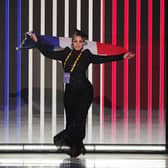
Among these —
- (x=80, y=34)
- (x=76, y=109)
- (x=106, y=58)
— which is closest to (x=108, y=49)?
(x=106, y=58)

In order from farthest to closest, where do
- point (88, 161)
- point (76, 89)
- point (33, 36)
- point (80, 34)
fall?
point (33, 36) → point (80, 34) → point (76, 89) → point (88, 161)

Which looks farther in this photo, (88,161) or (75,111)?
(75,111)

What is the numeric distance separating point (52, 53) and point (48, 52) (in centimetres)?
5

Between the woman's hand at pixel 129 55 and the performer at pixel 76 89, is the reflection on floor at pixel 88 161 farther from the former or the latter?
the woman's hand at pixel 129 55

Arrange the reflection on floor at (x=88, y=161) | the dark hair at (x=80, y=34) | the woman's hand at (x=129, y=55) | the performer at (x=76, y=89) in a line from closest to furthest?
the reflection on floor at (x=88, y=161) → the performer at (x=76, y=89) → the dark hair at (x=80, y=34) → the woman's hand at (x=129, y=55)

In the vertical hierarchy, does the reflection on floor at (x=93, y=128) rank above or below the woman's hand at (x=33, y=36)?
below

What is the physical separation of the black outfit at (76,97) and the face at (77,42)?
0.06 m

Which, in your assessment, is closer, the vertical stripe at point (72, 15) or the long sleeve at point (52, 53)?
the long sleeve at point (52, 53)

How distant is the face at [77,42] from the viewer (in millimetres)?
7156

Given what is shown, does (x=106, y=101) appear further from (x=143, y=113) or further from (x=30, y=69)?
(x=30, y=69)

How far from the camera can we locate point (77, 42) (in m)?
7.18

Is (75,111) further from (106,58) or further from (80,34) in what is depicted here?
(80,34)

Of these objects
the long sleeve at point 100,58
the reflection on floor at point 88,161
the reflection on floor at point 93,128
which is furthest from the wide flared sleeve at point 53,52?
the reflection on floor at point 88,161

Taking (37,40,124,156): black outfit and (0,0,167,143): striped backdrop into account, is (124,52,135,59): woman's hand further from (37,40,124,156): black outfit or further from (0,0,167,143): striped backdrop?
(37,40,124,156): black outfit
